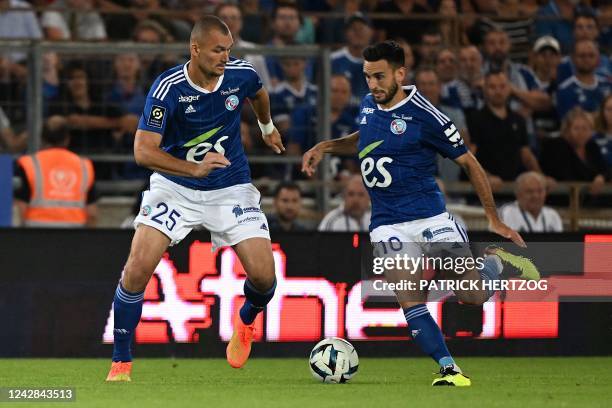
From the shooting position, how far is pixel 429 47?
15555mm

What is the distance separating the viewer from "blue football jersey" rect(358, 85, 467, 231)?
9.20 meters

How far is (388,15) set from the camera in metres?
16.2

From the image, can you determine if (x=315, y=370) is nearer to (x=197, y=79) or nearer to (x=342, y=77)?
(x=197, y=79)

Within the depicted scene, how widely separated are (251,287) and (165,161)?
4.53ft

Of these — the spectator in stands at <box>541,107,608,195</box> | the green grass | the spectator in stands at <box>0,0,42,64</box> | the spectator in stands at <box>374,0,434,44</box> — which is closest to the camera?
the green grass

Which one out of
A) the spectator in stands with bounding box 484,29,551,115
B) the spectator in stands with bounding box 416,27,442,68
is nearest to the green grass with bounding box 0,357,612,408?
the spectator in stands with bounding box 484,29,551,115

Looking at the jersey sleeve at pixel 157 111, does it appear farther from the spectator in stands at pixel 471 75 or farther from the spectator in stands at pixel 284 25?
the spectator in stands at pixel 471 75

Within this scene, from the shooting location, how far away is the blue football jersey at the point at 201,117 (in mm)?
9062

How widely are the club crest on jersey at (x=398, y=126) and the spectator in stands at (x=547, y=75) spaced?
6556 millimetres

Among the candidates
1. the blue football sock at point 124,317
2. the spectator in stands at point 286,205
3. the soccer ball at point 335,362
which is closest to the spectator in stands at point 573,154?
the spectator in stands at point 286,205

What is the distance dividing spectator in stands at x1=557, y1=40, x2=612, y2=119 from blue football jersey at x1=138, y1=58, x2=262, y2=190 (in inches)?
273

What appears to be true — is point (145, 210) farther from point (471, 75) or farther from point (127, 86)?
point (471, 75)

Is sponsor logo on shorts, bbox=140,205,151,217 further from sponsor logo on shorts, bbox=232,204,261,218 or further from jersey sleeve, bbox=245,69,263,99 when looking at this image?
jersey sleeve, bbox=245,69,263,99

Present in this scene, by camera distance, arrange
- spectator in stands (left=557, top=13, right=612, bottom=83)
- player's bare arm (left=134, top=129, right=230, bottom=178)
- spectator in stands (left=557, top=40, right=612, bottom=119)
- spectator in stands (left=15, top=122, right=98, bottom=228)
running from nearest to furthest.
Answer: player's bare arm (left=134, top=129, right=230, bottom=178) < spectator in stands (left=15, top=122, right=98, bottom=228) < spectator in stands (left=557, top=40, right=612, bottom=119) < spectator in stands (left=557, top=13, right=612, bottom=83)
